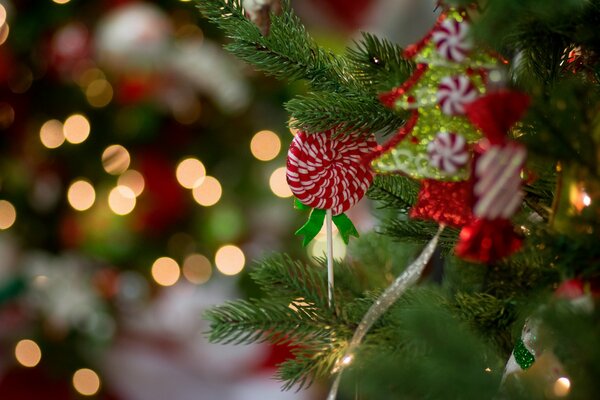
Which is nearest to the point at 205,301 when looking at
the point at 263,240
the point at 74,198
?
the point at 263,240

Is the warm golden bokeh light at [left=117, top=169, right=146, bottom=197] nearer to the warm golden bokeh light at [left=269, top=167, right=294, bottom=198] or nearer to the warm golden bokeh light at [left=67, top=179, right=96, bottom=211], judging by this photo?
the warm golden bokeh light at [left=67, top=179, right=96, bottom=211]

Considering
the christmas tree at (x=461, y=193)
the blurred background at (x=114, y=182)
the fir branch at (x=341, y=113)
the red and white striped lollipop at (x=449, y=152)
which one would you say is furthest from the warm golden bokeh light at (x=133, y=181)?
the red and white striped lollipop at (x=449, y=152)

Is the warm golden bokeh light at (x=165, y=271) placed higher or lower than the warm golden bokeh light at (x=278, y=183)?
lower

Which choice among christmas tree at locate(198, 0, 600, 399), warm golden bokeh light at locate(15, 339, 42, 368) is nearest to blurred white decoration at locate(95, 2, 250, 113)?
warm golden bokeh light at locate(15, 339, 42, 368)

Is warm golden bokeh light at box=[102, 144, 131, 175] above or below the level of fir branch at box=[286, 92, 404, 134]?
below

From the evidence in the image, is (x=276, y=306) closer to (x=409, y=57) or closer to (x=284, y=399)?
(x=409, y=57)

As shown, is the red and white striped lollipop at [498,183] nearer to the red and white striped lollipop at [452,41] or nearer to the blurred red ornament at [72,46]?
the red and white striped lollipop at [452,41]
